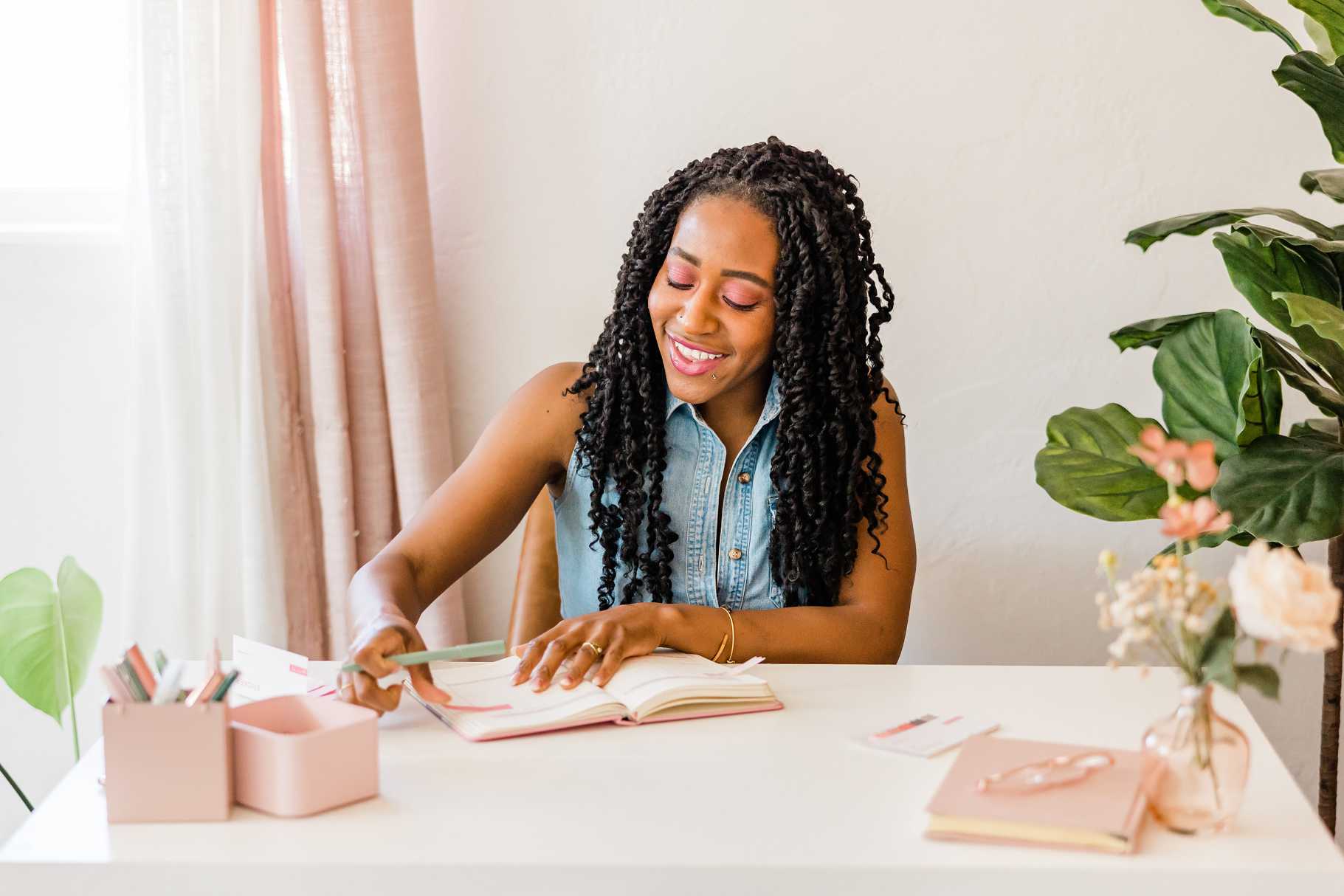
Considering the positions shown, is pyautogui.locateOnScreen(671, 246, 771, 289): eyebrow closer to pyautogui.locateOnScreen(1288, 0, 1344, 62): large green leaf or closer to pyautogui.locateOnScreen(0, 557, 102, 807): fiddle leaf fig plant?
pyautogui.locateOnScreen(1288, 0, 1344, 62): large green leaf

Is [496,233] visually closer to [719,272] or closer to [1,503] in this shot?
[719,272]

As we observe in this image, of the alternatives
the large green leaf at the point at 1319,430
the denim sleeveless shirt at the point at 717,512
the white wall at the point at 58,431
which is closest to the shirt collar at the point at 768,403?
the denim sleeveless shirt at the point at 717,512

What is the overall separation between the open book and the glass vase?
431 mm

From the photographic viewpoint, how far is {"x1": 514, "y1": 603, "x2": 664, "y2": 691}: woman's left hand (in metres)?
1.39

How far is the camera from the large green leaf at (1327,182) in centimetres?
166

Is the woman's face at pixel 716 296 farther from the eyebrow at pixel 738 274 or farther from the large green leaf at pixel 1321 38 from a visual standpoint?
the large green leaf at pixel 1321 38

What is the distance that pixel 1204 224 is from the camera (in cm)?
170

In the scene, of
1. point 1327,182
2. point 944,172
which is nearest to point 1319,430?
point 1327,182

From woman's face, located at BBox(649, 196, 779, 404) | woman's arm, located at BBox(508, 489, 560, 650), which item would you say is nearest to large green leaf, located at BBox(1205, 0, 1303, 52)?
woman's face, located at BBox(649, 196, 779, 404)

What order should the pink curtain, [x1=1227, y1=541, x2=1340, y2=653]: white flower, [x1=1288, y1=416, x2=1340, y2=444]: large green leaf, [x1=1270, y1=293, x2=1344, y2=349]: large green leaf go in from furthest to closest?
the pink curtain
[x1=1288, y1=416, x2=1340, y2=444]: large green leaf
[x1=1270, y1=293, x2=1344, y2=349]: large green leaf
[x1=1227, y1=541, x2=1340, y2=653]: white flower

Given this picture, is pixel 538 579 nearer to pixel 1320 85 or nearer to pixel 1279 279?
pixel 1279 279

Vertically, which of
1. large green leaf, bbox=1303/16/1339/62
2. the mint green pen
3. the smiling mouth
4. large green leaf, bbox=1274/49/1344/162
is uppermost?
large green leaf, bbox=1303/16/1339/62

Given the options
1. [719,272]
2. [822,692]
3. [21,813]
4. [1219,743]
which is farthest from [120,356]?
[1219,743]

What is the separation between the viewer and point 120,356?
2.25 metres
